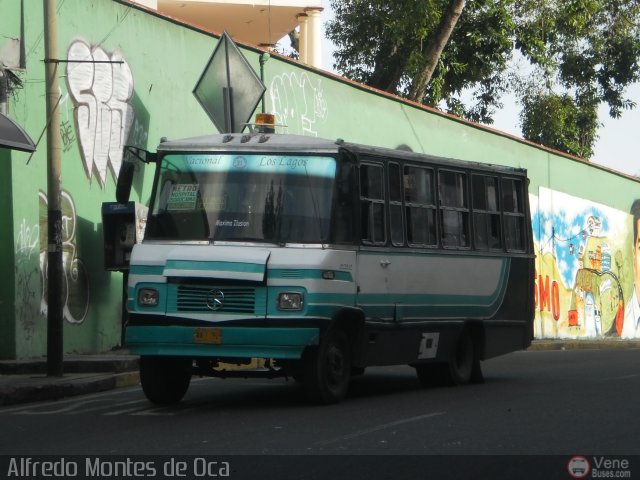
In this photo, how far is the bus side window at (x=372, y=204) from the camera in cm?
1353

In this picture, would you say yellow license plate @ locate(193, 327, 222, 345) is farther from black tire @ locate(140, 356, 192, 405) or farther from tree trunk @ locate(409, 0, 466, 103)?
tree trunk @ locate(409, 0, 466, 103)

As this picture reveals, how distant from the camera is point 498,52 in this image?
125 ft

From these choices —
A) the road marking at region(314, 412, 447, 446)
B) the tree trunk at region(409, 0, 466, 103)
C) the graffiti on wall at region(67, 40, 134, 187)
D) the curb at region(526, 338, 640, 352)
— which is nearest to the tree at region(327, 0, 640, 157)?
the tree trunk at region(409, 0, 466, 103)

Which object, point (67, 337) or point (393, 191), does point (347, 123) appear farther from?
point (393, 191)

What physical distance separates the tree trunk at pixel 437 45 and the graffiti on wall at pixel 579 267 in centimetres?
439

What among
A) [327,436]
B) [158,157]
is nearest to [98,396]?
[158,157]

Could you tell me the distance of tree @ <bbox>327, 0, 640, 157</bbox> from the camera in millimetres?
35781

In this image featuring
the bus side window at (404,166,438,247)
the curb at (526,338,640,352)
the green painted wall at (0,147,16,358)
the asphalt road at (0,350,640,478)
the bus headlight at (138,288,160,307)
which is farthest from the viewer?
the curb at (526,338,640,352)

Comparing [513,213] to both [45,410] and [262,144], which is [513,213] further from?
[45,410]

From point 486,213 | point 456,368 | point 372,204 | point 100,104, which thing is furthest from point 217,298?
point 100,104

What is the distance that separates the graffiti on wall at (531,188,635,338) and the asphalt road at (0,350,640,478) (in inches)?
793

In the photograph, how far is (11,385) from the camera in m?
14.4

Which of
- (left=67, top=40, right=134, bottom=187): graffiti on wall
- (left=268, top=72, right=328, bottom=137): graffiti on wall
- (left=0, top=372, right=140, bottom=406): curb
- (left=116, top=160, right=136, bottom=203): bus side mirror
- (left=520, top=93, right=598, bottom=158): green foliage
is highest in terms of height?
(left=520, top=93, right=598, bottom=158): green foliage

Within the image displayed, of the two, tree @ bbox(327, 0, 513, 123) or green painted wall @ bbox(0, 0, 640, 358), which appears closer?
green painted wall @ bbox(0, 0, 640, 358)
